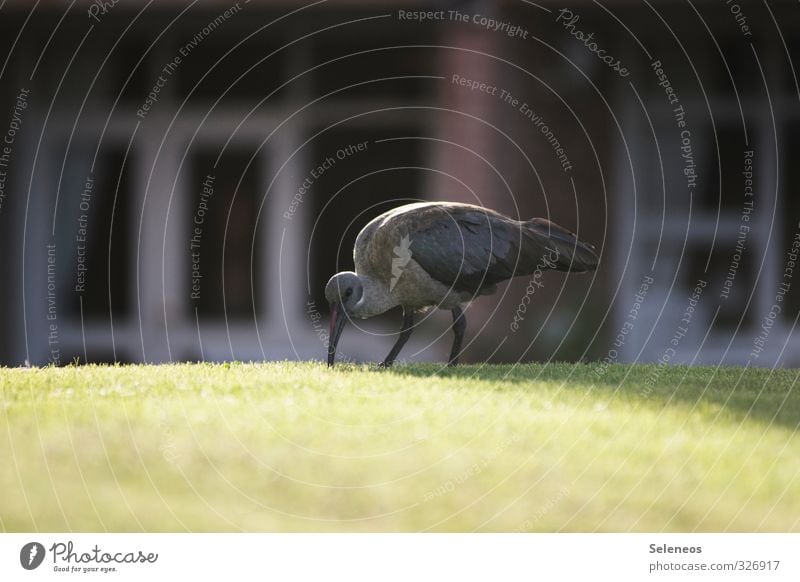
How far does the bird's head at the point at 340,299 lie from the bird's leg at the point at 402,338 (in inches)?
12.2

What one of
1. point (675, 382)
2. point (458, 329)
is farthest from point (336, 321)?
point (675, 382)

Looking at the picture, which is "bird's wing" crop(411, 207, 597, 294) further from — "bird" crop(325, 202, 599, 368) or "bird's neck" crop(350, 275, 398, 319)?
"bird's neck" crop(350, 275, 398, 319)

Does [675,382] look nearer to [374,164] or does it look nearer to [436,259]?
[436,259]

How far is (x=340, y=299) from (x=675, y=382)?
68.6 inches

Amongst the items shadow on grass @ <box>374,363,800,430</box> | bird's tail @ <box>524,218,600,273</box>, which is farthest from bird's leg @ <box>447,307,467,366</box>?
bird's tail @ <box>524,218,600,273</box>

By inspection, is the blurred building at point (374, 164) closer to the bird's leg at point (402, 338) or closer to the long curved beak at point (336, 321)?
the bird's leg at point (402, 338)

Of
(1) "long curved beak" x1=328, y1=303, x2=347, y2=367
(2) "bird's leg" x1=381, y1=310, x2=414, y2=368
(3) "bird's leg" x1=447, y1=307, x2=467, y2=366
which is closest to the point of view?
(1) "long curved beak" x1=328, y1=303, x2=347, y2=367

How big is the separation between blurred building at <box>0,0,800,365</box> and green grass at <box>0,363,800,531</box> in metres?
2.41

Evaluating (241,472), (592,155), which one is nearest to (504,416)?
(241,472)

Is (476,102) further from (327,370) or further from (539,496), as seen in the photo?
(539,496)

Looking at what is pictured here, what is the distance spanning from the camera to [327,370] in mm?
4805

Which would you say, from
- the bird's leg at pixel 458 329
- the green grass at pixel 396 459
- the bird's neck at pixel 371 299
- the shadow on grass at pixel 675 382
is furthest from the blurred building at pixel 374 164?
the green grass at pixel 396 459

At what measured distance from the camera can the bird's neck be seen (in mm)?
5035

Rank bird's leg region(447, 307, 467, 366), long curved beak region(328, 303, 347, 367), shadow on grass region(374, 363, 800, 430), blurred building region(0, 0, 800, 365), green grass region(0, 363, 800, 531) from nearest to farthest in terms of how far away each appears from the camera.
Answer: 1. green grass region(0, 363, 800, 531)
2. shadow on grass region(374, 363, 800, 430)
3. long curved beak region(328, 303, 347, 367)
4. bird's leg region(447, 307, 467, 366)
5. blurred building region(0, 0, 800, 365)
